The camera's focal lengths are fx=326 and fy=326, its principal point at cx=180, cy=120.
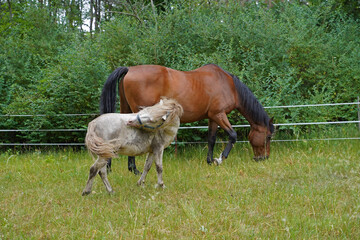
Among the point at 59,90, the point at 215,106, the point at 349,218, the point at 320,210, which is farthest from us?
the point at 59,90

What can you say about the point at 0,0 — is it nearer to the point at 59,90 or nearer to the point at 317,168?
the point at 59,90

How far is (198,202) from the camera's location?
4012mm

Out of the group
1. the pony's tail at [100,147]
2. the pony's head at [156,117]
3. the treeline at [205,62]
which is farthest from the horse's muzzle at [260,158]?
the pony's tail at [100,147]

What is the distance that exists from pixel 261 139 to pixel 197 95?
1.60 m

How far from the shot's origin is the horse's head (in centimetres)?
660

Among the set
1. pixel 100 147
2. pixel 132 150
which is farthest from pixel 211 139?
pixel 100 147

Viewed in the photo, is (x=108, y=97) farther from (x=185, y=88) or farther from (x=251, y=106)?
(x=251, y=106)

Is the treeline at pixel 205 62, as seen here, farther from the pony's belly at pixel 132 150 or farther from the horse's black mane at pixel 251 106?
the pony's belly at pixel 132 150

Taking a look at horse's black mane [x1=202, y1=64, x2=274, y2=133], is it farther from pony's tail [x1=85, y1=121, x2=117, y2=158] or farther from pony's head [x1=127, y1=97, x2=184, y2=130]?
pony's tail [x1=85, y1=121, x2=117, y2=158]

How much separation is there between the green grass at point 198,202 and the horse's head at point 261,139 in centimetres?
31

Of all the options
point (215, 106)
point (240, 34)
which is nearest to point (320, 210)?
point (215, 106)

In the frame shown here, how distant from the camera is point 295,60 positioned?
9.16m

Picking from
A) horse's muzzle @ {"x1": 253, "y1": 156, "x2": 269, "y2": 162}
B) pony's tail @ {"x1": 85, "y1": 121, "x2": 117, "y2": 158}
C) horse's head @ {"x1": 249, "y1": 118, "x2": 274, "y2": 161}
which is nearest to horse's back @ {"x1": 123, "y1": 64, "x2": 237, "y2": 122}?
horse's head @ {"x1": 249, "y1": 118, "x2": 274, "y2": 161}

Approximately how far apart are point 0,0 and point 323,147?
2088 cm
